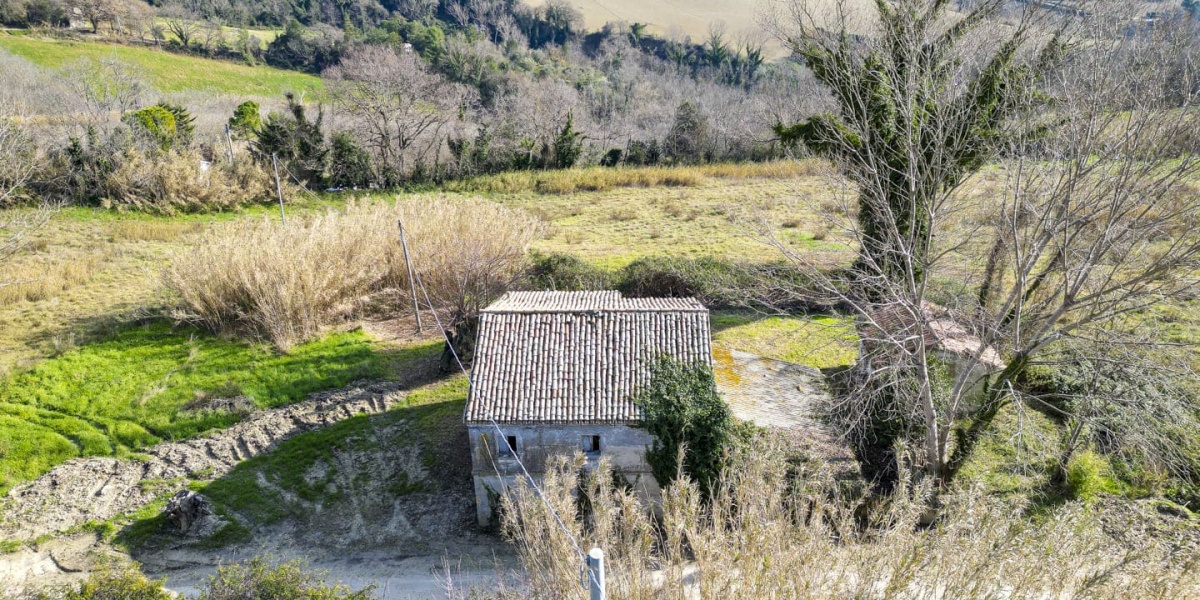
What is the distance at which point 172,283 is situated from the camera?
67.9 ft

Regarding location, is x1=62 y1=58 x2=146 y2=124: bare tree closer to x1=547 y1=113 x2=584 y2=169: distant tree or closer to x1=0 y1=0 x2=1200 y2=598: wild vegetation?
x1=0 y1=0 x2=1200 y2=598: wild vegetation

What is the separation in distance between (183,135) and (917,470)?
36926 mm

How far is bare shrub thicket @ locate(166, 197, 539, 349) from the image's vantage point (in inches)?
773

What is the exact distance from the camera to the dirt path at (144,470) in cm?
1350

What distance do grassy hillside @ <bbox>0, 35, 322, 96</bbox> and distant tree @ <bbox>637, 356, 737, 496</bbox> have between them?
46755 millimetres

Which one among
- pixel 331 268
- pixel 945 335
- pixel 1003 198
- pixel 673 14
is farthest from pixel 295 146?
pixel 673 14

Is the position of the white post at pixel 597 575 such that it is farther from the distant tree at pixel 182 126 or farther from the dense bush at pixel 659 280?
the distant tree at pixel 182 126

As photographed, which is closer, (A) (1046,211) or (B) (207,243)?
(A) (1046,211)

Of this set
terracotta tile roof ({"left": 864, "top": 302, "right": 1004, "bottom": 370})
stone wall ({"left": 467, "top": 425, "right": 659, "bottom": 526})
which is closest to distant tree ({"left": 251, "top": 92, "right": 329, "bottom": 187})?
stone wall ({"left": 467, "top": 425, "right": 659, "bottom": 526})

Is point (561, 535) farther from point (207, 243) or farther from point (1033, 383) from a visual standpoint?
point (207, 243)

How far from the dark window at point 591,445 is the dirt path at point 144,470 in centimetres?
691

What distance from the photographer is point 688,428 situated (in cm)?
1212

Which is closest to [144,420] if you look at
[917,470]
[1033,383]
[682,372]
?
[682,372]

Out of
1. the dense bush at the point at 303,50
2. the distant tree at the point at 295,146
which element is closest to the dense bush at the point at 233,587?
the distant tree at the point at 295,146
